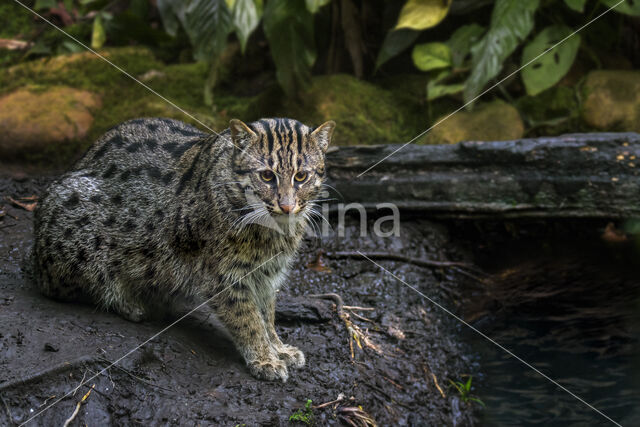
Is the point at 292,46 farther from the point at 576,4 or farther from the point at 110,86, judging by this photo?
the point at 576,4

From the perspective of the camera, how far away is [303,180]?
3.74 metres

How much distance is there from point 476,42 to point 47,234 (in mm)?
4796

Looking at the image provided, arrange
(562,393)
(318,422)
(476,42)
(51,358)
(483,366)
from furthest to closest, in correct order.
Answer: (476,42) → (483,366) → (562,393) → (318,422) → (51,358)

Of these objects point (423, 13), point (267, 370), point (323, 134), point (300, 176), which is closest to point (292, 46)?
point (423, 13)

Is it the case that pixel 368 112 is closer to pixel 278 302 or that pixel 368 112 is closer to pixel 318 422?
pixel 278 302

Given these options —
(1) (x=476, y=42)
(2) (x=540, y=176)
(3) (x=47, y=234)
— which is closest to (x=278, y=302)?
(3) (x=47, y=234)

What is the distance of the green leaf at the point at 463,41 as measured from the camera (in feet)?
21.7

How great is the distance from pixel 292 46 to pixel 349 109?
0.93m

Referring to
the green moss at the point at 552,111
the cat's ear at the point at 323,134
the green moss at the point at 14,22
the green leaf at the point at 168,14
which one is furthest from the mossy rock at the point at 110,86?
the green moss at the point at 552,111

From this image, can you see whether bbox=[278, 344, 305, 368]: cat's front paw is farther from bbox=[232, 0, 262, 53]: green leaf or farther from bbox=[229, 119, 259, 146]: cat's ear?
bbox=[232, 0, 262, 53]: green leaf

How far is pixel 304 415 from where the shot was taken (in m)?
3.53

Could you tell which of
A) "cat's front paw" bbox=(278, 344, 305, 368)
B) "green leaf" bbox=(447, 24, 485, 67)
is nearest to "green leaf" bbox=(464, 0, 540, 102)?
"green leaf" bbox=(447, 24, 485, 67)

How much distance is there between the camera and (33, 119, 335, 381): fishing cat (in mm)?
3727

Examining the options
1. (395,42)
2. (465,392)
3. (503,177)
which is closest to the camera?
(465,392)
